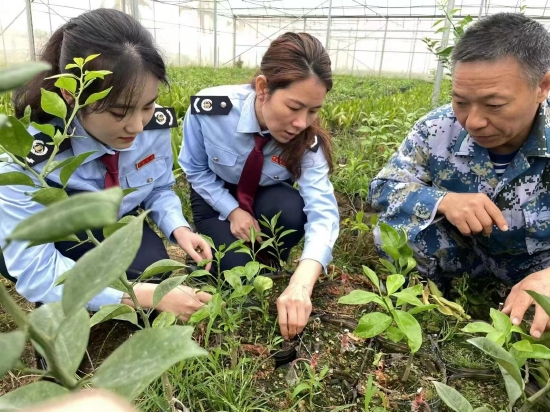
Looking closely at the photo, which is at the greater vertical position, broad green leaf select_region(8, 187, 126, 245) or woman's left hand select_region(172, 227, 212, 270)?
broad green leaf select_region(8, 187, 126, 245)

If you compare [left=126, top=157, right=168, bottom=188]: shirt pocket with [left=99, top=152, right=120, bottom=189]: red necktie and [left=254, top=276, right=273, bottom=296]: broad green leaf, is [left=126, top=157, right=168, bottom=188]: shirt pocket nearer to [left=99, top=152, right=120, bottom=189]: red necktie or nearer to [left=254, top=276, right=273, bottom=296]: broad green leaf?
[left=99, top=152, right=120, bottom=189]: red necktie

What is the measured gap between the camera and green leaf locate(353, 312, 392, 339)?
0.76 meters

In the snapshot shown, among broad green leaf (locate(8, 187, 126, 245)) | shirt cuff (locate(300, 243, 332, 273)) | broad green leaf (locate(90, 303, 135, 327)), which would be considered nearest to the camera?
broad green leaf (locate(8, 187, 126, 245))

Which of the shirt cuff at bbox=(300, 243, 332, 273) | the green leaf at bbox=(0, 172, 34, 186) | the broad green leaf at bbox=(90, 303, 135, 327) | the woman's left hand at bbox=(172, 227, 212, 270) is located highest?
the green leaf at bbox=(0, 172, 34, 186)

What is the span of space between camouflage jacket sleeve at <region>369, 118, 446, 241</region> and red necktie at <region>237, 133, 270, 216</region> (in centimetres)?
42

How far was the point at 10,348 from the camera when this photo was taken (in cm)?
22

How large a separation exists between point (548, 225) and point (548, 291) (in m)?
0.34

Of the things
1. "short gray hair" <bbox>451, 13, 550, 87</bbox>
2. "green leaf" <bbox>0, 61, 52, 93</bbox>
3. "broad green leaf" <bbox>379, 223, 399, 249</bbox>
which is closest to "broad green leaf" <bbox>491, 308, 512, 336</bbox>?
"broad green leaf" <bbox>379, 223, 399, 249</bbox>

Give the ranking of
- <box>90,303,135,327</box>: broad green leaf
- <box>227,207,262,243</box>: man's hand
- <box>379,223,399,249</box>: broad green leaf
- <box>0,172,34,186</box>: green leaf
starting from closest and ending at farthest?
<box>0,172,34,186</box>: green leaf
<box>90,303,135,327</box>: broad green leaf
<box>379,223,399,249</box>: broad green leaf
<box>227,207,262,243</box>: man's hand

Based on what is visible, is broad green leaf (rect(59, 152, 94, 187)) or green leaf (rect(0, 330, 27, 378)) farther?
broad green leaf (rect(59, 152, 94, 187))

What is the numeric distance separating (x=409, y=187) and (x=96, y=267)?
134 cm

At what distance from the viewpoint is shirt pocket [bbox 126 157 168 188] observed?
55.9 inches

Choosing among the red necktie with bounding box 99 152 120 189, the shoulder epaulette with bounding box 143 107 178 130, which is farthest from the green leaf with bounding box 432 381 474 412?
the shoulder epaulette with bounding box 143 107 178 130

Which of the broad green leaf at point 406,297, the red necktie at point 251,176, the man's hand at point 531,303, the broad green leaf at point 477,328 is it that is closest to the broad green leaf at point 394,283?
the broad green leaf at point 406,297
